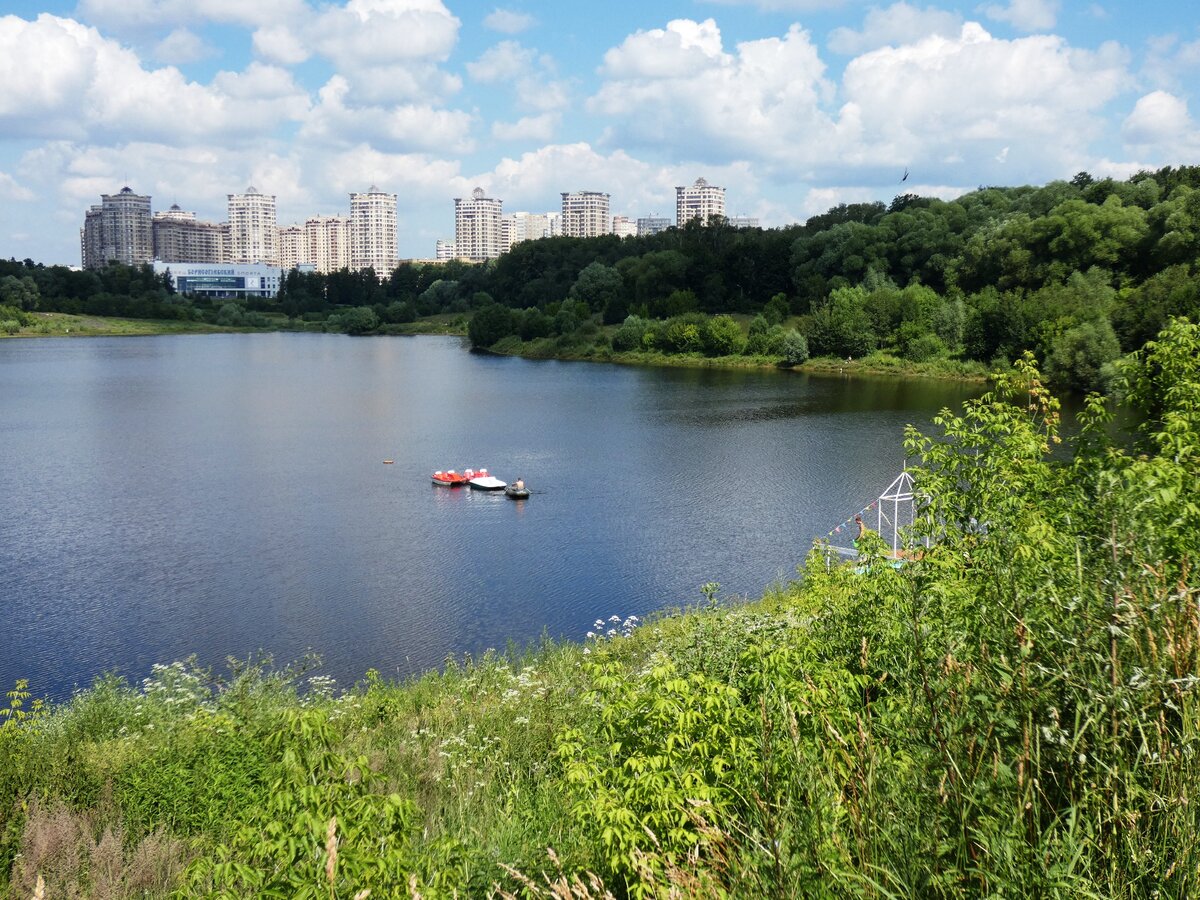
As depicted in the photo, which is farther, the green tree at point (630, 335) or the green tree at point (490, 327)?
the green tree at point (490, 327)

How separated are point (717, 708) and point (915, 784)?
3341mm

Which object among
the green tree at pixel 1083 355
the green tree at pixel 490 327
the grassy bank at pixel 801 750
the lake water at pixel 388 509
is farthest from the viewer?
the green tree at pixel 490 327

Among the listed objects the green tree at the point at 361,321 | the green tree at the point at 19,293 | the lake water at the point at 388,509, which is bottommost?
the lake water at the point at 388,509

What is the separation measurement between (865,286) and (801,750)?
282 feet

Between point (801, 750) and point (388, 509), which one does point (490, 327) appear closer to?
point (388, 509)

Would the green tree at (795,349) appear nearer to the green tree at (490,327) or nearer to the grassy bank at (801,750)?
the green tree at (490,327)

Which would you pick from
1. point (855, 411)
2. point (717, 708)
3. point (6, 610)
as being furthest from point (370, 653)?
point (855, 411)

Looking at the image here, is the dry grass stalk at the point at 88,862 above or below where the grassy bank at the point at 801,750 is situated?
below

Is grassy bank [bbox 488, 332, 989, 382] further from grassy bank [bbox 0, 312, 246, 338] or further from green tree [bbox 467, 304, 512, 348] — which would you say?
grassy bank [bbox 0, 312, 246, 338]

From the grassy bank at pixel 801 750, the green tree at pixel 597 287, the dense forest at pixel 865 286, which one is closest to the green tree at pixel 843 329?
the dense forest at pixel 865 286

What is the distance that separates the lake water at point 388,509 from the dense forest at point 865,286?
28.9 feet

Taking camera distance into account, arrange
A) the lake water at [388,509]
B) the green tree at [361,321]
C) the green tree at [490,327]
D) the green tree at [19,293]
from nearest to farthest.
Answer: the lake water at [388,509]
the green tree at [490,327]
the green tree at [19,293]
the green tree at [361,321]

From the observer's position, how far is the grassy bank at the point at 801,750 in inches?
141

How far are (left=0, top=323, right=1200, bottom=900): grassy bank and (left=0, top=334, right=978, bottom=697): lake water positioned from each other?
7214 mm
